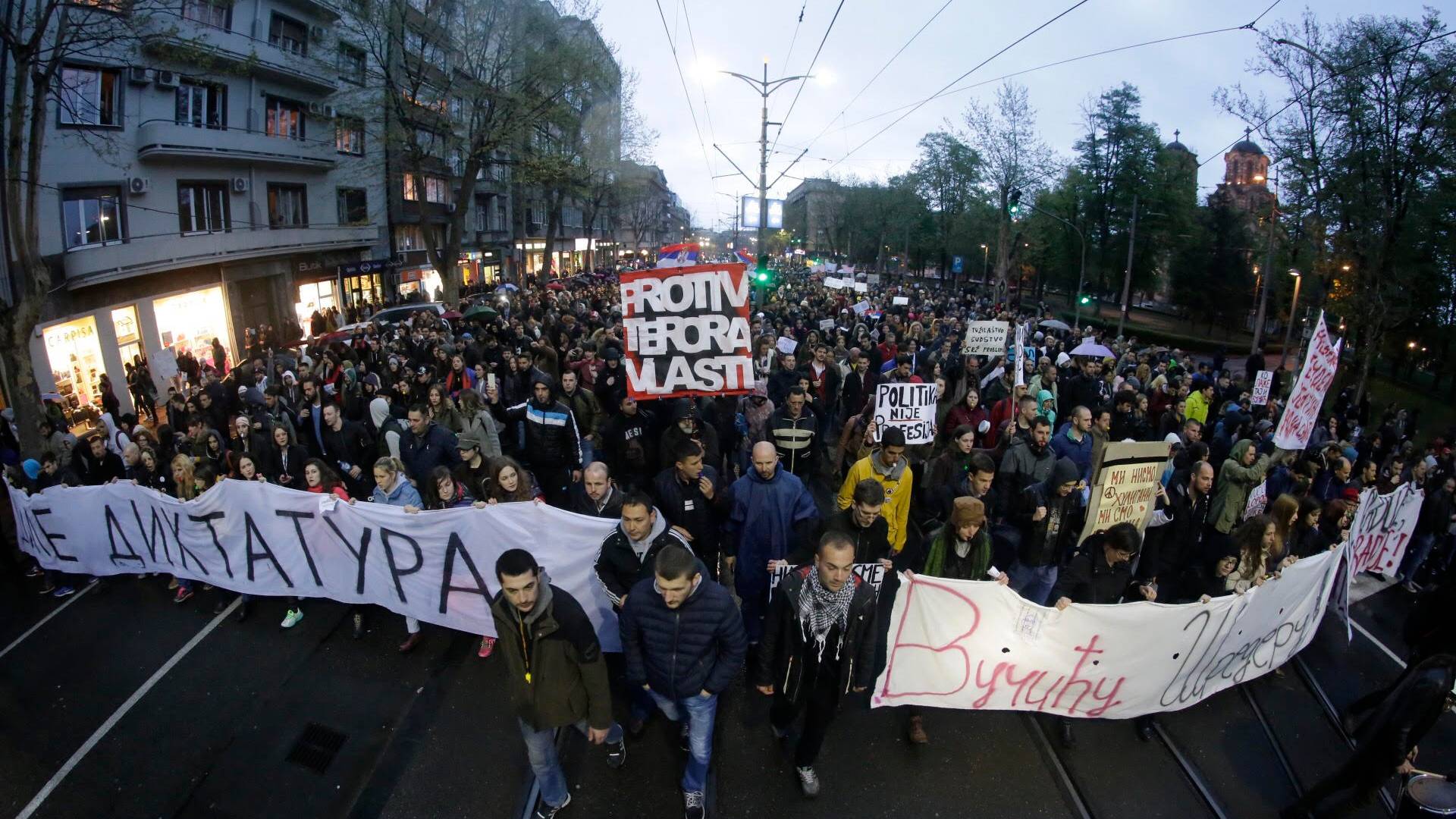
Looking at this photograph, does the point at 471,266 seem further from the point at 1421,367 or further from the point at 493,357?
the point at 1421,367

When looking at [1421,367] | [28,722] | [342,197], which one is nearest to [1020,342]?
[28,722]

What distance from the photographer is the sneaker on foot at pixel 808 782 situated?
166 inches

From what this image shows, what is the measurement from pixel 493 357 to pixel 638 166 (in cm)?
3645

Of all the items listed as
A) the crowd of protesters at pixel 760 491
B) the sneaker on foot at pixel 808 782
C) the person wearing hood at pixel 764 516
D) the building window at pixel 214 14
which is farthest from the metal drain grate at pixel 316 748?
the building window at pixel 214 14

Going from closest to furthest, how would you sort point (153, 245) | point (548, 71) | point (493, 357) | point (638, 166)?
point (493, 357)
point (153, 245)
point (548, 71)
point (638, 166)

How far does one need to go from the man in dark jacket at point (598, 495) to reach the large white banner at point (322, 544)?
16 cm

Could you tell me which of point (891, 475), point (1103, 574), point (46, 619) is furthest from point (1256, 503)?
point (46, 619)

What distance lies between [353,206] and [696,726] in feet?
105

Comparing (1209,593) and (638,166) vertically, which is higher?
(638,166)

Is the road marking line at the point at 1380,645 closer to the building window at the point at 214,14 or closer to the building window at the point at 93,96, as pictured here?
the building window at the point at 93,96

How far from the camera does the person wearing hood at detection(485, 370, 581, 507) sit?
704 centimetres

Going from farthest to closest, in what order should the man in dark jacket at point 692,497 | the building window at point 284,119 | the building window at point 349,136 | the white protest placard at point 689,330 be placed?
the building window at point 349,136 < the building window at point 284,119 < the white protest placard at point 689,330 < the man in dark jacket at point 692,497

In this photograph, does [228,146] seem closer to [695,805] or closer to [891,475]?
[891,475]

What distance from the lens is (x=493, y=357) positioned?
1339cm
